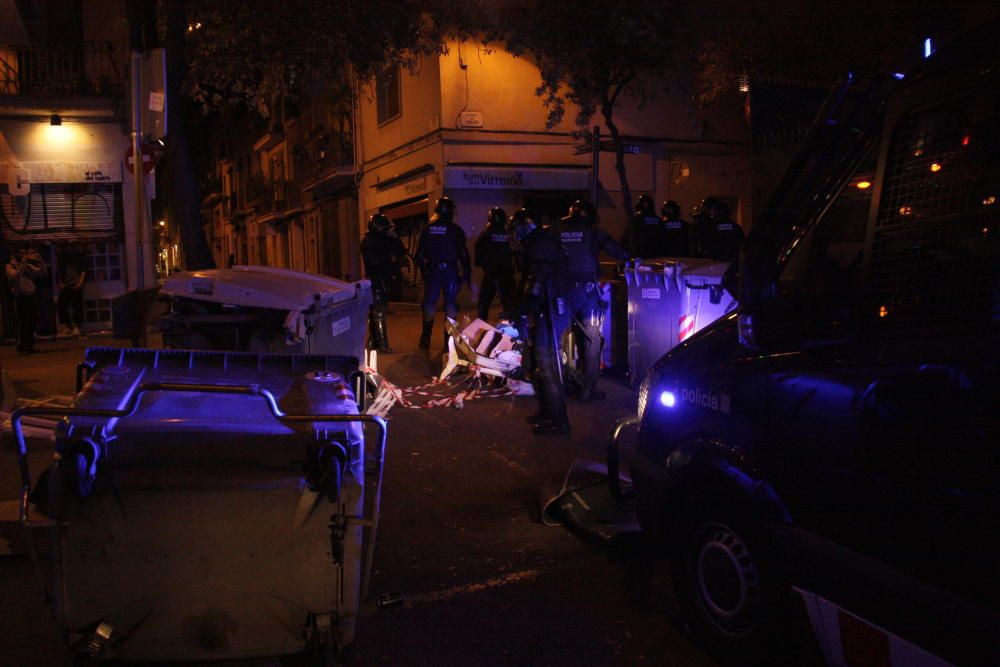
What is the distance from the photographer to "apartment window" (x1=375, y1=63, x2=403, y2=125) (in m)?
21.7

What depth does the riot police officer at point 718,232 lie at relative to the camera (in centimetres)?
1019

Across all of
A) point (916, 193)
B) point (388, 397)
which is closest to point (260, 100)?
point (388, 397)

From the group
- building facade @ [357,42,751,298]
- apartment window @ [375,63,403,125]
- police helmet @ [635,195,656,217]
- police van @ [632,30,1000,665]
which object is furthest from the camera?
apartment window @ [375,63,403,125]

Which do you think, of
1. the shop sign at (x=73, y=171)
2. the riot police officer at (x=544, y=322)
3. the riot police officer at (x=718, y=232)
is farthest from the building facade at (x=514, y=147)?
the riot police officer at (x=544, y=322)

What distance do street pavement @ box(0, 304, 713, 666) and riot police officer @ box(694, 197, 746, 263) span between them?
372 centimetres

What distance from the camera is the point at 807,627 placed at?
2904 millimetres

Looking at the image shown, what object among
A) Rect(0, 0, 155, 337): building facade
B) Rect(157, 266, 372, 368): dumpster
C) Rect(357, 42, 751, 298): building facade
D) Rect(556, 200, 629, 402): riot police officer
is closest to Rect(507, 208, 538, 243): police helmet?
Rect(556, 200, 629, 402): riot police officer

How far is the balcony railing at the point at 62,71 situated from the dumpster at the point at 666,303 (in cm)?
1381

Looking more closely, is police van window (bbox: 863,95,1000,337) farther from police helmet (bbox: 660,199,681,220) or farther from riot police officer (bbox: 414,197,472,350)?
police helmet (bbox: 660,199,681,220)

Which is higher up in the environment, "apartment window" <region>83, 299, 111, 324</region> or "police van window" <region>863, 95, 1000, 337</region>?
"police van window" <region>863, 95, 1000, 337</region>

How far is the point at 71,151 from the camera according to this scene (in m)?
17.8

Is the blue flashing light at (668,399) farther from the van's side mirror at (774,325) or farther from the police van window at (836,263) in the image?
the police van window at (836,263)

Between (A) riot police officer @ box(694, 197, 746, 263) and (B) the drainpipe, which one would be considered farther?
(A) riot police officer @ box(694, 197, 746, 263)

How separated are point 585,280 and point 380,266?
4.07m
